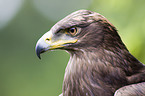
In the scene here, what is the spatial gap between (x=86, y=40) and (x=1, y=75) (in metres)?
10.1

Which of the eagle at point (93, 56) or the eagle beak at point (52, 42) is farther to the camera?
the eagle beak at point (52, 42)

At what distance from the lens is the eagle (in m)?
1.80

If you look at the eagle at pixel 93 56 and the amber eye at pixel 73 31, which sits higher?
the amber eye at pixel 73 31

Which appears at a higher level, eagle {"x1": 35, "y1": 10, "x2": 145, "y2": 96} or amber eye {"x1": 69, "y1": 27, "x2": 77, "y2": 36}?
amber eye {"x1": 69, "y1": 27, "x2": 77, "y2": 36}

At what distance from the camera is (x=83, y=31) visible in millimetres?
1914

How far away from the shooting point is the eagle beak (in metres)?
1.94

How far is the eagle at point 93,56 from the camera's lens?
5.89 feet

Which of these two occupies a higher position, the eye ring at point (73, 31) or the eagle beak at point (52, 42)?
the eye ring at point (73, 31)

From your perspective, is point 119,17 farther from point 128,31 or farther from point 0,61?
point 0,61

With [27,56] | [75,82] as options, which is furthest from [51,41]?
[27,56]

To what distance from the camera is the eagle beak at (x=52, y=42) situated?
1.94m

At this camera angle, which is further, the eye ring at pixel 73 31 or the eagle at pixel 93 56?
the eye ring at pixel 73 31

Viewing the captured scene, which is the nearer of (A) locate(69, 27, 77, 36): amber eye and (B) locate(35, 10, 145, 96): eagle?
(B) locate(35, 10, 145, 96): eagle

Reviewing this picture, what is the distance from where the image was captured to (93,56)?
1888 millimetres
